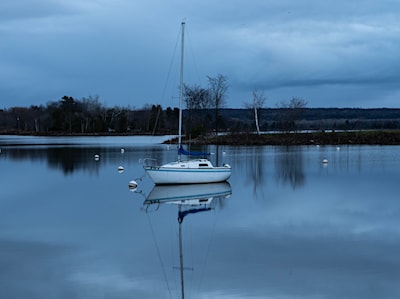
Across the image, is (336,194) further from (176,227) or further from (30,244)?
(30,244)

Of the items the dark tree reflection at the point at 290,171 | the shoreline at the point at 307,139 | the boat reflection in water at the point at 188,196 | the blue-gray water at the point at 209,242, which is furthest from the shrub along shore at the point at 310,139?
the boat reflection in water at the point at 188,196

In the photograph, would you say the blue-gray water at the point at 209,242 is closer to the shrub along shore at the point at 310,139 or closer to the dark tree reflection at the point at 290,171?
the dark tree reflection at the point at 290,171

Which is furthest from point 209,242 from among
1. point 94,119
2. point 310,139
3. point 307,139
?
point 94,119

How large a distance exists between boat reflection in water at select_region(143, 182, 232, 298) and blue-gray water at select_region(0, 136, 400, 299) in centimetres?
34

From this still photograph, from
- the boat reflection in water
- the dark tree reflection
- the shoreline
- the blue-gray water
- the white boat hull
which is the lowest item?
the blue-gray water

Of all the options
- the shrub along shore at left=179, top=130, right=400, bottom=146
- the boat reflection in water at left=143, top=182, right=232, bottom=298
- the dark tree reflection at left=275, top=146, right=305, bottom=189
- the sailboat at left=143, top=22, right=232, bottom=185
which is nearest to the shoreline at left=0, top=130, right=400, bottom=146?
the shrub along shore at left=179, top=130, right=400, bottom=146

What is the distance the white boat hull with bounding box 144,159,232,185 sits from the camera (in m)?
22.8

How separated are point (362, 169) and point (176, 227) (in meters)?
18.6

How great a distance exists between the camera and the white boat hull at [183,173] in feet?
74.9

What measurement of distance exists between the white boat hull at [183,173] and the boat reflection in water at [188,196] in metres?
0.24

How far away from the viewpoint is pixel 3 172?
29766mm

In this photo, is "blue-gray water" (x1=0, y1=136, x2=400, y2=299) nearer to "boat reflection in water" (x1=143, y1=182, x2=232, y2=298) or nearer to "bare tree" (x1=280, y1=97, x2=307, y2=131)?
"boat reflection in water" (x1=143, y1=182, x2=232, y2=298)

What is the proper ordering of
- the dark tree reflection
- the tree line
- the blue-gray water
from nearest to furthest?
the blue-gray water < the dark tree reflection < the tree line

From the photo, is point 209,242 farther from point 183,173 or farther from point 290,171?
point 290,171
